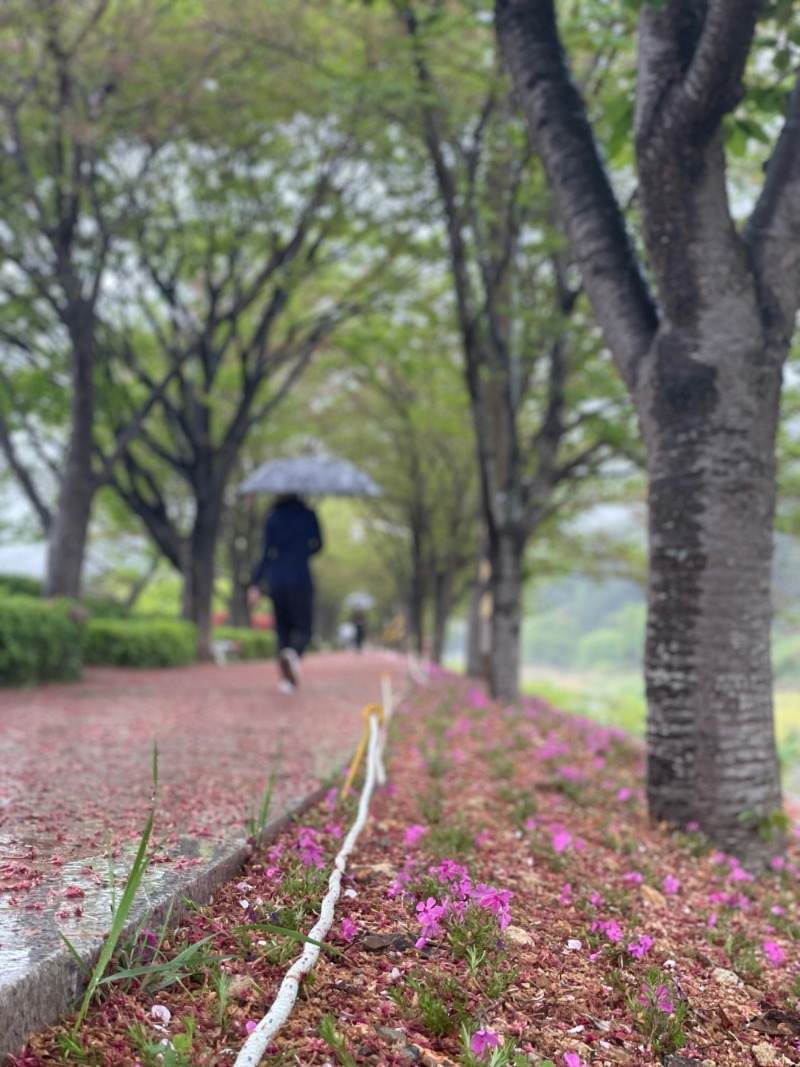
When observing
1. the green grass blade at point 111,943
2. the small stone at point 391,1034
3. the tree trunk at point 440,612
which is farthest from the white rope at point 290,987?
the tree trunk at point 440,612

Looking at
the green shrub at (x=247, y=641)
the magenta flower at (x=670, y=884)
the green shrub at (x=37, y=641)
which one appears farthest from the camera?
the green shrub at (x=247, y=641)

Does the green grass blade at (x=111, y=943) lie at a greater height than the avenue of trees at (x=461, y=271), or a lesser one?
lesser

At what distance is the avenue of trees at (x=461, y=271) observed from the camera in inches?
163

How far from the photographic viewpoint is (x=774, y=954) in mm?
2646

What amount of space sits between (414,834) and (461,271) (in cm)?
699

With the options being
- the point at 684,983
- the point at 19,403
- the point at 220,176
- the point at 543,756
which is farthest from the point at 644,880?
the point at 19,403

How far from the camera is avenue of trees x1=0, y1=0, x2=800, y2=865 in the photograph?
163 inches

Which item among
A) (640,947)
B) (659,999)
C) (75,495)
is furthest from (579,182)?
(75,495)

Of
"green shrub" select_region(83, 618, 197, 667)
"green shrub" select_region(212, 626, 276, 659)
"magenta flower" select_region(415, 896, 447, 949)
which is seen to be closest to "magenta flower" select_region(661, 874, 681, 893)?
"magenta flower" select_region(415, 896, 447, 949)

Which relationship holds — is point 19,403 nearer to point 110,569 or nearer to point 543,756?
point 543,756

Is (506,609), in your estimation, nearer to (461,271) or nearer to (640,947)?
(461,271)

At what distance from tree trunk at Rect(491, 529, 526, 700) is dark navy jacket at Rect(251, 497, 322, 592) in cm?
229

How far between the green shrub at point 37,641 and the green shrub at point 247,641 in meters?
9.18

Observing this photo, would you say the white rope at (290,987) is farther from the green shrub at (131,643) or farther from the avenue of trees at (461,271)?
the green shrub at (131,643)
